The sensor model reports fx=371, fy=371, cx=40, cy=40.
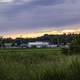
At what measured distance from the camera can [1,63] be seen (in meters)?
16.6

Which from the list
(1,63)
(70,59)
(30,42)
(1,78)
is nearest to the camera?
(1,78)

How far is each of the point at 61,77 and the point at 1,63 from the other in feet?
9.23

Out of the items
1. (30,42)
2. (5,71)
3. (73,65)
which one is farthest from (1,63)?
(30,42)

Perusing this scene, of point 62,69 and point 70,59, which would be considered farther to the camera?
point 70,59

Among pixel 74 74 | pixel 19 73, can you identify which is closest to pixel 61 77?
pixel 74 74

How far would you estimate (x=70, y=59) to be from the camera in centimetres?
1769

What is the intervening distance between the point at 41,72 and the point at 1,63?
6.30 ft

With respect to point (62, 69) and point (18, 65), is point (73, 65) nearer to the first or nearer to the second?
point (62, 69)

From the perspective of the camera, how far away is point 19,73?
16.2 meters

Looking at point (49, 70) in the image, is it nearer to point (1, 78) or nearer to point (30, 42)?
point (1, 78)

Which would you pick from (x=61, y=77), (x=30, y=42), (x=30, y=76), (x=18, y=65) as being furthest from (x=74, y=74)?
A: (x=30, y=42)

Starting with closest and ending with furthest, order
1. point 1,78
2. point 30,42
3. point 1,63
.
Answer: point 1,78 → point 1,63 → point 30,42

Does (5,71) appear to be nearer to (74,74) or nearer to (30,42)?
(74,74)

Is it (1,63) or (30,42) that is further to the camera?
(30,42)
